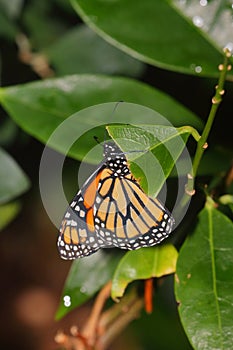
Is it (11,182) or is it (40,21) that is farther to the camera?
(40,21)

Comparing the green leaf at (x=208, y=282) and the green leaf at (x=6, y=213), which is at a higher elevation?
the green leaf at (x=208, y=282)

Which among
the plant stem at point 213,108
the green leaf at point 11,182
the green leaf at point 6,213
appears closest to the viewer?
the plant stem at point 213,108

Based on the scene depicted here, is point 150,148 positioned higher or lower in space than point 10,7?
higher

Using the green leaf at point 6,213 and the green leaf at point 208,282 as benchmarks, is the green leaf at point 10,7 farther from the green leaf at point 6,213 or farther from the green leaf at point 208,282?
the green leaf at point 208,282

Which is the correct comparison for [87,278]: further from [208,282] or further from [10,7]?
[10,7]

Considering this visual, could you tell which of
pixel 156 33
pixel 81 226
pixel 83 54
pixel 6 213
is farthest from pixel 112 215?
pixel 83 54

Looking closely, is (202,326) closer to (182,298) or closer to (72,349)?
(182,298)

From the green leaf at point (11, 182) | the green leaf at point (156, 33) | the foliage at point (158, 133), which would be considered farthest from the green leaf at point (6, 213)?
the green leaf at point (156, 33)

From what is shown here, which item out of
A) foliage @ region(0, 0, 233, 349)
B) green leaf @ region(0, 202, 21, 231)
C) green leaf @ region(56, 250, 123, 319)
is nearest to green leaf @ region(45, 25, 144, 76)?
foliage @ region(0, 0, 233, 349)
